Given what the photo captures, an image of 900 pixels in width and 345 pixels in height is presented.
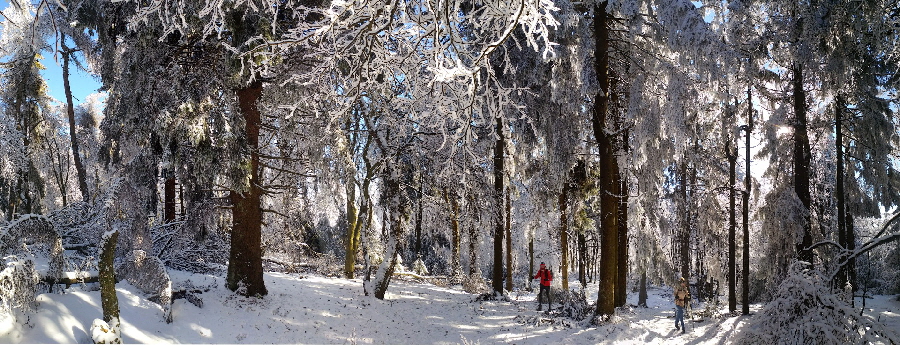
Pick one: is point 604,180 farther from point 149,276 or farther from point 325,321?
point 149,276

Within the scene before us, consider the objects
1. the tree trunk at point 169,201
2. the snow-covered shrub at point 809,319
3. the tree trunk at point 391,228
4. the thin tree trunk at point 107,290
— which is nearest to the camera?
the snow-covered shrub at point 809,319

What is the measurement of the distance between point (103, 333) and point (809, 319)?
8.13m

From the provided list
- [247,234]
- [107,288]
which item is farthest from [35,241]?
[247,234]

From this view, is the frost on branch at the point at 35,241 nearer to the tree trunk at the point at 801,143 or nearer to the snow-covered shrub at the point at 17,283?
the snow-covered shrub at the point at 17,283

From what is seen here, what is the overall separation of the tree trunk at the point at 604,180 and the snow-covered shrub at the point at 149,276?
27.7 ft

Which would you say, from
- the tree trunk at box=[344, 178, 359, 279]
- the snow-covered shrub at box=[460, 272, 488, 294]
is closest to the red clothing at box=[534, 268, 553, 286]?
the snow-covered shrub at box=[460, 272, 488, 294]

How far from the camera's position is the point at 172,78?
9.48 m

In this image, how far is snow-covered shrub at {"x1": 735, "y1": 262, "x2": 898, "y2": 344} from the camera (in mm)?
3703

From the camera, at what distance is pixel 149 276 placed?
8.25 meters

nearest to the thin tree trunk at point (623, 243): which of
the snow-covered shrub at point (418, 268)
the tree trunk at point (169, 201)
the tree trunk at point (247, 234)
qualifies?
the tree trunk at point (247, 234)

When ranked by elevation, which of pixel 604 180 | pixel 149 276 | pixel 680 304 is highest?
pixel 604 180

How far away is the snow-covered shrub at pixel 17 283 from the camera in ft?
18.3

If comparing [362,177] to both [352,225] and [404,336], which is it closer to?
[352,225]

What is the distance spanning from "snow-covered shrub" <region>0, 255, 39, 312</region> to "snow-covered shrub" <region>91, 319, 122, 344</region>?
80 centimetres
